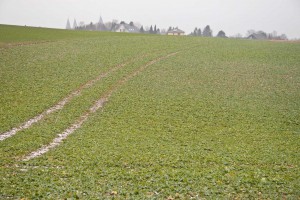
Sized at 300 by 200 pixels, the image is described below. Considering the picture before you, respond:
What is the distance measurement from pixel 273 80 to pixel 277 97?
6648 mm

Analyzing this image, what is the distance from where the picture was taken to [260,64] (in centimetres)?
4159

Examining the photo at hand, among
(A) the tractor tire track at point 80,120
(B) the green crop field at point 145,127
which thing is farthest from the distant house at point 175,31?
(A) the tractor tire track at point 80,120

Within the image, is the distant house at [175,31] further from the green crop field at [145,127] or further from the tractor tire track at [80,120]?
the tractor tire track at [80,120]

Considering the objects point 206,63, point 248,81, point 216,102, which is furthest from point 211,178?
point 206,63

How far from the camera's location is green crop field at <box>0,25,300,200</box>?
12.9 metres

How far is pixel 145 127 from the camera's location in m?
20.6

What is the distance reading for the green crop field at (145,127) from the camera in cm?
1295

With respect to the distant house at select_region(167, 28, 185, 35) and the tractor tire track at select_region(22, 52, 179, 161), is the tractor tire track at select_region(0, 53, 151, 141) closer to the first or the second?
the tractor tire track at select_region(22, 52, 179, 161)

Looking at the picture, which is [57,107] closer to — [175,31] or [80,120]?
[80,120]

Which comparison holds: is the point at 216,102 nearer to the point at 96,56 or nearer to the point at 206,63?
the point at 206,63

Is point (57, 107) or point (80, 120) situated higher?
point (57, 107)

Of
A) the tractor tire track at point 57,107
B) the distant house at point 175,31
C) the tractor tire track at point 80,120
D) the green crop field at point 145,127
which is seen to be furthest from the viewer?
the distant house at point 175,31

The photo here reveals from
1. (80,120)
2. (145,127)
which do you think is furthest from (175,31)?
(145,127)

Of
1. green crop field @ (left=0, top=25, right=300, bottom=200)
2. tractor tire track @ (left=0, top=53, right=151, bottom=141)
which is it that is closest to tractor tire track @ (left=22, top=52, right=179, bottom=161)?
green crop field @ (left=0, top=25, right=300, bottom=200)
